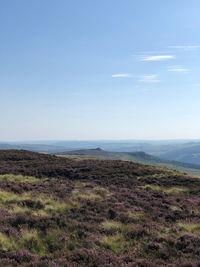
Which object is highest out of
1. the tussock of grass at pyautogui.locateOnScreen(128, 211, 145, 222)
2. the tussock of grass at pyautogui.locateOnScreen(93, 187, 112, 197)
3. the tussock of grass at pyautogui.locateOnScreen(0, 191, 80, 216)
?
the tussock of grass at pyautogui.locateOnScreen(0, 191, 80, 216)

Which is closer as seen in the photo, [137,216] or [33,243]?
[33,243]

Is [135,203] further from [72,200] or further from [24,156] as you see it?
[24,156]

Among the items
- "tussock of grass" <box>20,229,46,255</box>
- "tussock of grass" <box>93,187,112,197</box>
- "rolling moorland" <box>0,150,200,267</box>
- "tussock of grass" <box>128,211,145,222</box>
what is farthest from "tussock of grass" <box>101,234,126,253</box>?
"tussock of grass" <box>93,187,112,197</box>

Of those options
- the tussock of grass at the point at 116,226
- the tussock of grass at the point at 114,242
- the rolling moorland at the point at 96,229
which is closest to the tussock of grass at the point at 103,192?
the rolling moorland at the point at 96,229

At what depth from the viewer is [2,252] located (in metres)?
7.42

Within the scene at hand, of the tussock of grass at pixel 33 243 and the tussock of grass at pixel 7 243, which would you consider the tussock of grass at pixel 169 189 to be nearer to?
the tussock of grass at pixel 33 243

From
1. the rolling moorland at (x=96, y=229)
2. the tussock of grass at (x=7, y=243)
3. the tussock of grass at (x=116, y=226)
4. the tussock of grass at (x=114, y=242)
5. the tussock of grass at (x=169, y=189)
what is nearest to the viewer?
the rolling moorland at (x=96, y=229)

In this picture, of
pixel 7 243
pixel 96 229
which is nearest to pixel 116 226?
pixel 96 229

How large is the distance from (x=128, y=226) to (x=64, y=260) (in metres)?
4.11

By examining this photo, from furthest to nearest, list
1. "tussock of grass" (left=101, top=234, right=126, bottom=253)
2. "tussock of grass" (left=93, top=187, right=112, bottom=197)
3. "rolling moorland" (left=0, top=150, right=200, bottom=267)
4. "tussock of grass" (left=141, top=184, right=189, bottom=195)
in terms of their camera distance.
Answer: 1. "tussock of grass" (left=141, top=184, right=189, bottom=195)
2. "tussock of grass" (left=93, top=187, right=112, bottom=197)
3. "tussock of grass" (left=101, top=234, right=126, bottom=253)
4. "rolling moorland" (left=0, top=150, right=200, bottom=267)

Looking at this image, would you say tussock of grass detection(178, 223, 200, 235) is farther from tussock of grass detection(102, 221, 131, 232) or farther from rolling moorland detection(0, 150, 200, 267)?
tussock of grass detection(102, 221, 131, 232)

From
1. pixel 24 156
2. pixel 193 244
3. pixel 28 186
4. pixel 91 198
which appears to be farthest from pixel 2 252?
pixel 24 156

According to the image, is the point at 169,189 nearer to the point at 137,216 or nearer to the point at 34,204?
the point at 137,216

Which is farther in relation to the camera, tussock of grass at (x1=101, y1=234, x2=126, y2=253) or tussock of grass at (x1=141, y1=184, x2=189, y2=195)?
tussock of grass at (x1=141, y1=184, x2=189, y2=195)
